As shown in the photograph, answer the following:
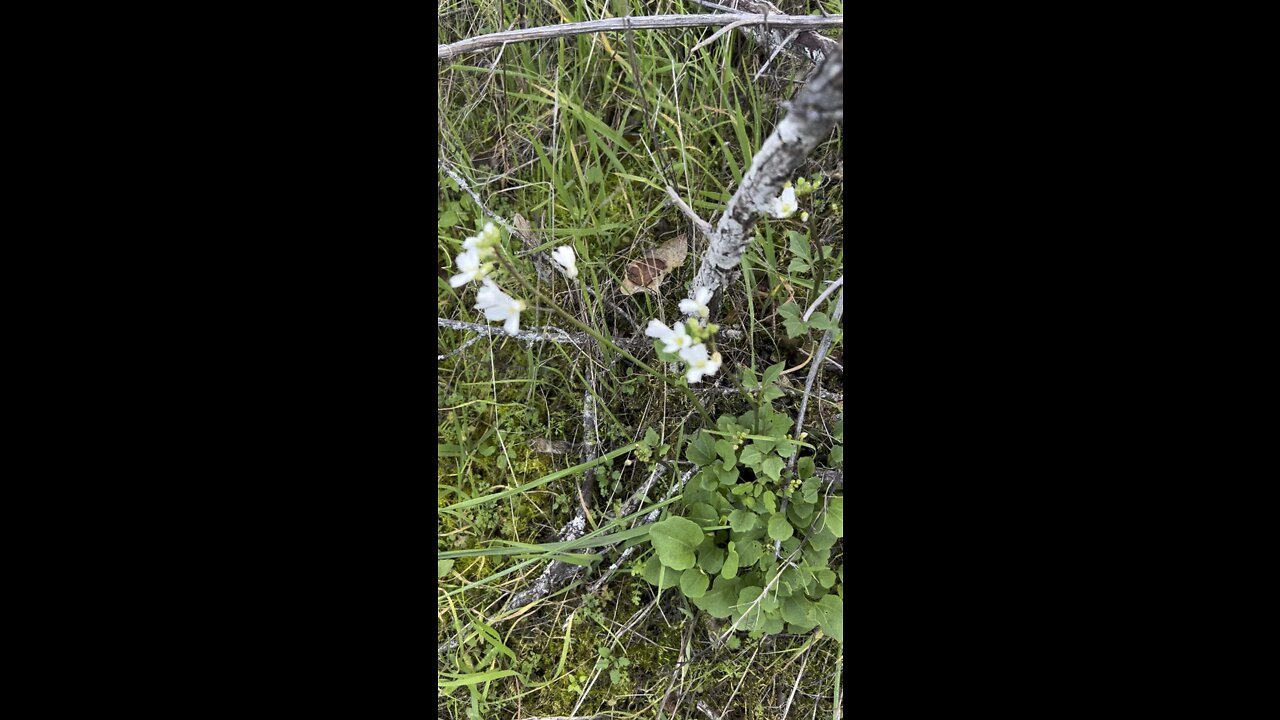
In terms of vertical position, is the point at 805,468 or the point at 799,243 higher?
the point at 799,243

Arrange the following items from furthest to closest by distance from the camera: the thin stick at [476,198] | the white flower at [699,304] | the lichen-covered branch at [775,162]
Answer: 1. the thin stick at [476,198]
2. the white flower at [699,304]
3. the lichen-covered branch at [775,162]

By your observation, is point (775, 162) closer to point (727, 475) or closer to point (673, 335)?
point (673, 335)

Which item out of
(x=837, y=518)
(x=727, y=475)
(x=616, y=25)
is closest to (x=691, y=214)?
(x=616, y=25)

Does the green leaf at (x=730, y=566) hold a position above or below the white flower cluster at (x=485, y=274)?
below

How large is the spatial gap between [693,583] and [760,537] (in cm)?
14

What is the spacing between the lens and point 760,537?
1213 mm

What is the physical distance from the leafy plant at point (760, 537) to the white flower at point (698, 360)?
0.36 feet

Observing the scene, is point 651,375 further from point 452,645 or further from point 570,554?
point 452,645

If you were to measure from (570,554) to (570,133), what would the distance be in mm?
720

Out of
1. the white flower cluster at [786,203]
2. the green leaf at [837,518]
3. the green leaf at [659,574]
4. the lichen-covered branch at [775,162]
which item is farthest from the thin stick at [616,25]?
the green leaf at [659,574]

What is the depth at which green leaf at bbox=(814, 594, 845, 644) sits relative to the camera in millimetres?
1186

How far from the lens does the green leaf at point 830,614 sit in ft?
3.89

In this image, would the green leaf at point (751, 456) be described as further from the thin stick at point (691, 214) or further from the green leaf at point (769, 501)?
the thin stick at point (691, 214)

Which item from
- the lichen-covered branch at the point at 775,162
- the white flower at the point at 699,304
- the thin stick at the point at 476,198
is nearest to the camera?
the lichen-covered branch at the point at 775,162
